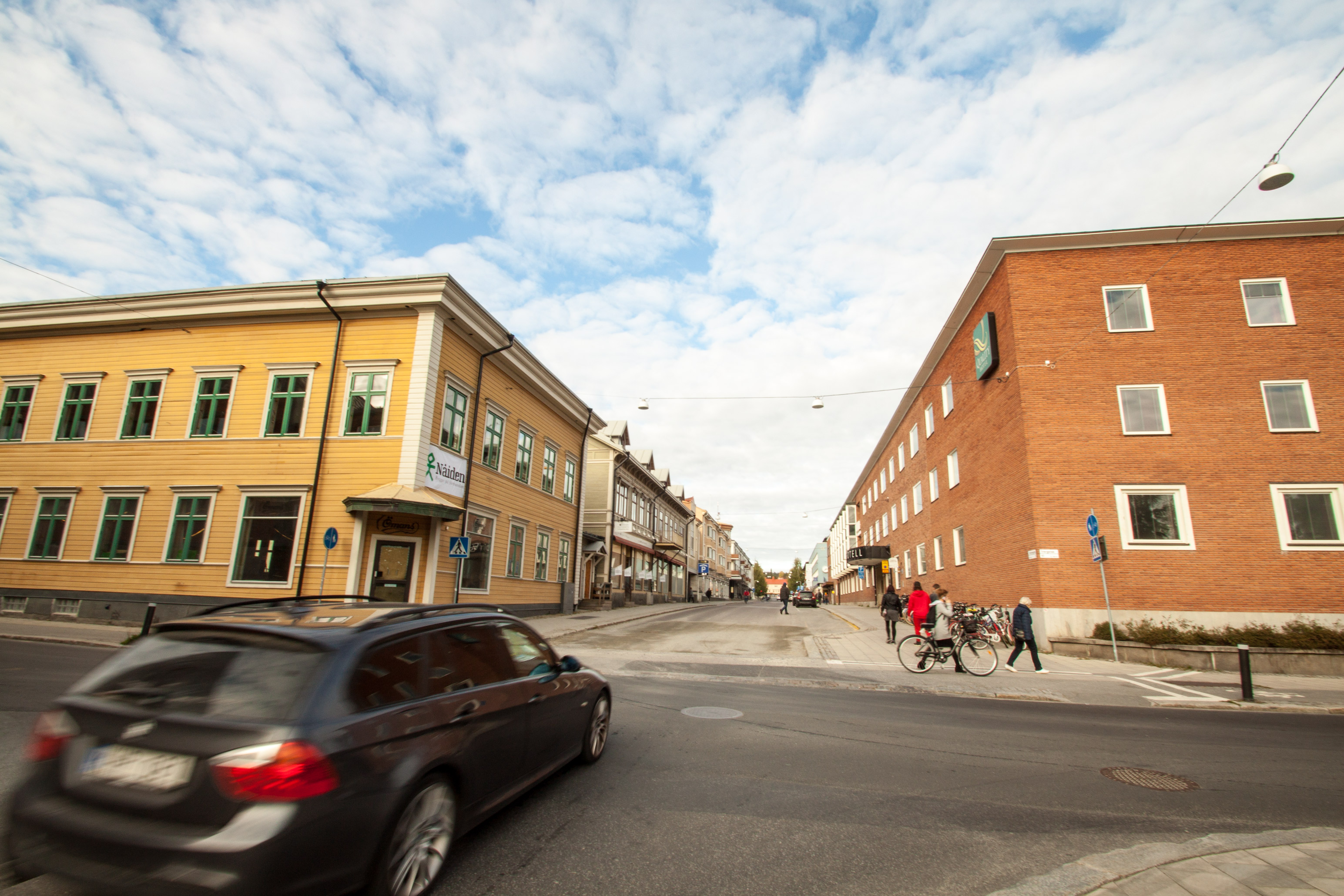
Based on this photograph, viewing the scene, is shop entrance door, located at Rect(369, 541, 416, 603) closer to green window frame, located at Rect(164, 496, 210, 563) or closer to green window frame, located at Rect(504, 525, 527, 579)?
green window frame, located at Rect(504, 525, 527, 579)

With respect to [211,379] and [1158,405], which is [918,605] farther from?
[211,379]

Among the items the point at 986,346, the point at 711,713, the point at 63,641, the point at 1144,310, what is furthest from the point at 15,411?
the point at 1144,310

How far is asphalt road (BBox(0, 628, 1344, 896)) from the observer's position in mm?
3729

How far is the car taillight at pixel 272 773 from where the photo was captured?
2613 millimetres


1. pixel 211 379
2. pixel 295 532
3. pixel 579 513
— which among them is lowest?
pixel 295 532

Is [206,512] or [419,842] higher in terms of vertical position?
[206,512]

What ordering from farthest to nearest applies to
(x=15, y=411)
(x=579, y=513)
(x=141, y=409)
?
(x=579, y=513) < (x=15, y=411) < (x=141, y=409)

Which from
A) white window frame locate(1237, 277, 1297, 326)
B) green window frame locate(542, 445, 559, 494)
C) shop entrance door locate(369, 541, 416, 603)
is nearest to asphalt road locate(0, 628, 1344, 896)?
shop entrance door locate(369, 541, 416, 603)

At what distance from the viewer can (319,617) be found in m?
3.60

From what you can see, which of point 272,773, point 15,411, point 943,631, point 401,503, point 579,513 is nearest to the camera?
point 272,773

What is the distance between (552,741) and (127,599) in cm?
2008

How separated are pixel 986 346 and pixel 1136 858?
1989 centimetres

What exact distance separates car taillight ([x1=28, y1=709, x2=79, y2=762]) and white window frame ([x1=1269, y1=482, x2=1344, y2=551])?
23.9 meters

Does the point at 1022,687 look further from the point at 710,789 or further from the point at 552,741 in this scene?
the point at 552,741
